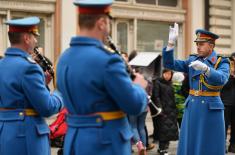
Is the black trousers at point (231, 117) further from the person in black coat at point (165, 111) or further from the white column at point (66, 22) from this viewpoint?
the white column at point (66, 22)

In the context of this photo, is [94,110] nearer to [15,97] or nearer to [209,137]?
[15,97]

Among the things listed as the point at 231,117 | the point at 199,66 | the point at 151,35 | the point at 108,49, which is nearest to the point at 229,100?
the point at 231,117

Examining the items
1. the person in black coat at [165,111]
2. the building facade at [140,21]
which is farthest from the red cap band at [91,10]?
the building facade at [140,21]

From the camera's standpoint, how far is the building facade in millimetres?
12953

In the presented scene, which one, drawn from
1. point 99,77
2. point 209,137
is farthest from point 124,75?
point 209,137

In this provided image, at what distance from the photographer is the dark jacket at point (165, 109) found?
9.59 m

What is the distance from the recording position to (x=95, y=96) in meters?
3.79

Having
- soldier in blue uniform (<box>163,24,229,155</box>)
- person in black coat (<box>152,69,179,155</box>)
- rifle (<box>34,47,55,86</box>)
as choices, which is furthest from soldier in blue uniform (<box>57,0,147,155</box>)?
person in black coat (<box>152,69,179,155</box>)

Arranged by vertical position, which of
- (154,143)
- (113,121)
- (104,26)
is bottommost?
(154,143)

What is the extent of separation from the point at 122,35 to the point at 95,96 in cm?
1129

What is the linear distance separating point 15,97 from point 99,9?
54.8 inches

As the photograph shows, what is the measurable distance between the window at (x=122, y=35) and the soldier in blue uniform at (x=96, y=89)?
10966 mm

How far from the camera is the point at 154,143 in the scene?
35.7 ft

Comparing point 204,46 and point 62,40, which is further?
point 62,40
